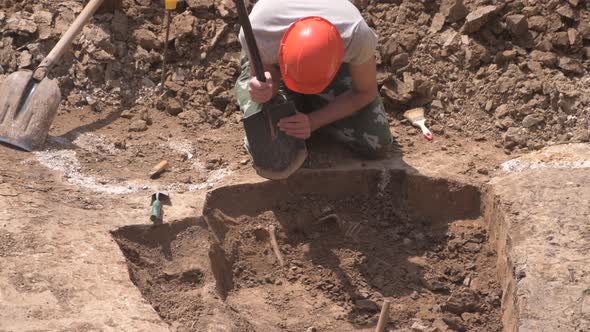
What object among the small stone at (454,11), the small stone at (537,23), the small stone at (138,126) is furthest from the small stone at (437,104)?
the small stone at (138,126)

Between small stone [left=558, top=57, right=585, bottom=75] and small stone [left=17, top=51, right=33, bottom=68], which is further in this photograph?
small stone [left=17, top=51, right=33, bottom=68]

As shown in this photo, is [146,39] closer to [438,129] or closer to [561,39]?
[438,129]

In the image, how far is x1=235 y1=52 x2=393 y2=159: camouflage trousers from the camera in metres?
4.83

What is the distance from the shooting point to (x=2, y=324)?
11.6ft

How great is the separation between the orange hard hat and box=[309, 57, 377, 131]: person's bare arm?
0.38m

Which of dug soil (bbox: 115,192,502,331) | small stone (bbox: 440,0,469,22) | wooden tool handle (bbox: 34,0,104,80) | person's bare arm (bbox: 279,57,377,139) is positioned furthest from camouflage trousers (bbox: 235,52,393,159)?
wooden tool handle (bbox: 34,0,104,80)

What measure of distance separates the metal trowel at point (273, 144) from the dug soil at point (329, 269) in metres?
0.31

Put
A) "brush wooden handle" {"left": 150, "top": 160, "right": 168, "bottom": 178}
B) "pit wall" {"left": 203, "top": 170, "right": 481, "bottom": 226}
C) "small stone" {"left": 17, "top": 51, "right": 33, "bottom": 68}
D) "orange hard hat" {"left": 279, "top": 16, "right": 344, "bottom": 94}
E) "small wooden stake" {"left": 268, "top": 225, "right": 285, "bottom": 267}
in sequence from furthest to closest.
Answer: "small stone" {"left": 17, "top": 51, "right": 33, "bottom": 68}, "brush wooden handle" {"left": 150, "top": 160, "right": 168, "bottom": 178}, "pit wall" {"left": 203, "top": 170, "right": 481, "bottom": 226}, "small wooden stake" {"left": 268, "top": 225, "right": 285, "bottom": 267}, "orange hard hat" {"left": 279, "top": 16, "right": 344, "bottom": 94}

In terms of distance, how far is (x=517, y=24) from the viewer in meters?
5.30

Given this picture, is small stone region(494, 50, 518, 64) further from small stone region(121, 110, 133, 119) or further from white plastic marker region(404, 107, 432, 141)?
small stone region(121, 110, 133, 119)

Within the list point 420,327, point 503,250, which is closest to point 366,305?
point 420,327

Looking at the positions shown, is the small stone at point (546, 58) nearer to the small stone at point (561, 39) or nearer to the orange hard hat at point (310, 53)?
the small stone at point (561, 39)

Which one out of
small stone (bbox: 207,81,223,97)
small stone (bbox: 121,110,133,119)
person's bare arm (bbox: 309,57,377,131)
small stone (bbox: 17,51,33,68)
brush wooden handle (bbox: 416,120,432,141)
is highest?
person's bare arm (bbox: 309,57,377,131)

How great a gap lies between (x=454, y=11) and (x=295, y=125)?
5.11ft
